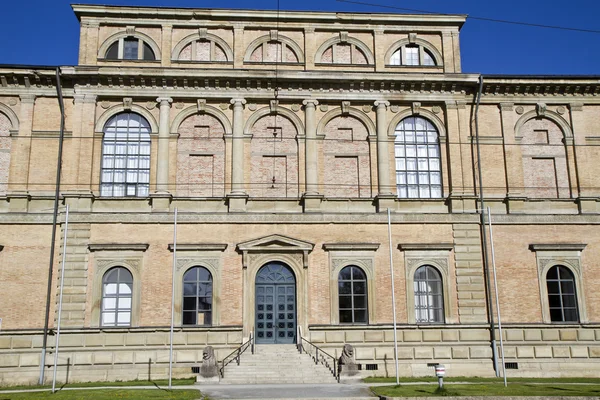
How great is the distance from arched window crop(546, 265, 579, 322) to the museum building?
9cm

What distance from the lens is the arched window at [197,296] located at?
2925cm

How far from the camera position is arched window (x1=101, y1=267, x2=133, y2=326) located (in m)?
28.9

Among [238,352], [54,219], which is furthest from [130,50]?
[238,352]

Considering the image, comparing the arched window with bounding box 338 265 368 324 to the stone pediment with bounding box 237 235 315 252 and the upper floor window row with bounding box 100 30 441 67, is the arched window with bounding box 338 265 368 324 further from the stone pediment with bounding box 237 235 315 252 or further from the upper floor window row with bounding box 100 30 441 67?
the upper floor window row with bounding box 100 30 441 67

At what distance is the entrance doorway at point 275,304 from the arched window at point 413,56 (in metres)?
11.8

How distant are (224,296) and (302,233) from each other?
4.46m

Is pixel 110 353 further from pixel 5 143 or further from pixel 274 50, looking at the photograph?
pixel 274 50

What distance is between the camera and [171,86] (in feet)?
103

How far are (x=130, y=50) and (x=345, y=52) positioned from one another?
10402 millimetres

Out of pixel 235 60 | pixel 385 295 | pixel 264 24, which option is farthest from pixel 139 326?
pixel 264 24

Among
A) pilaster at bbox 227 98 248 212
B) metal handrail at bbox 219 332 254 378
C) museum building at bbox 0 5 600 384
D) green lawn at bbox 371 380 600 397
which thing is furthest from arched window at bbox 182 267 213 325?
green lawn at bbox 371 380 600 397

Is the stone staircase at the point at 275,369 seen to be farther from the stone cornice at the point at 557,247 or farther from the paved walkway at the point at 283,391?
the stone cornice at the point at 557,247

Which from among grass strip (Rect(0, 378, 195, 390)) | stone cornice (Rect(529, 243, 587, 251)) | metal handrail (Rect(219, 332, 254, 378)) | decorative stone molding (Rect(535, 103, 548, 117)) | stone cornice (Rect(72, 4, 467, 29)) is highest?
stone cornice (Rect(72, 4, 467, 29))

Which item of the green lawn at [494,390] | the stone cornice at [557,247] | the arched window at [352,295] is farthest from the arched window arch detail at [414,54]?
the green lawn at [494,390]
